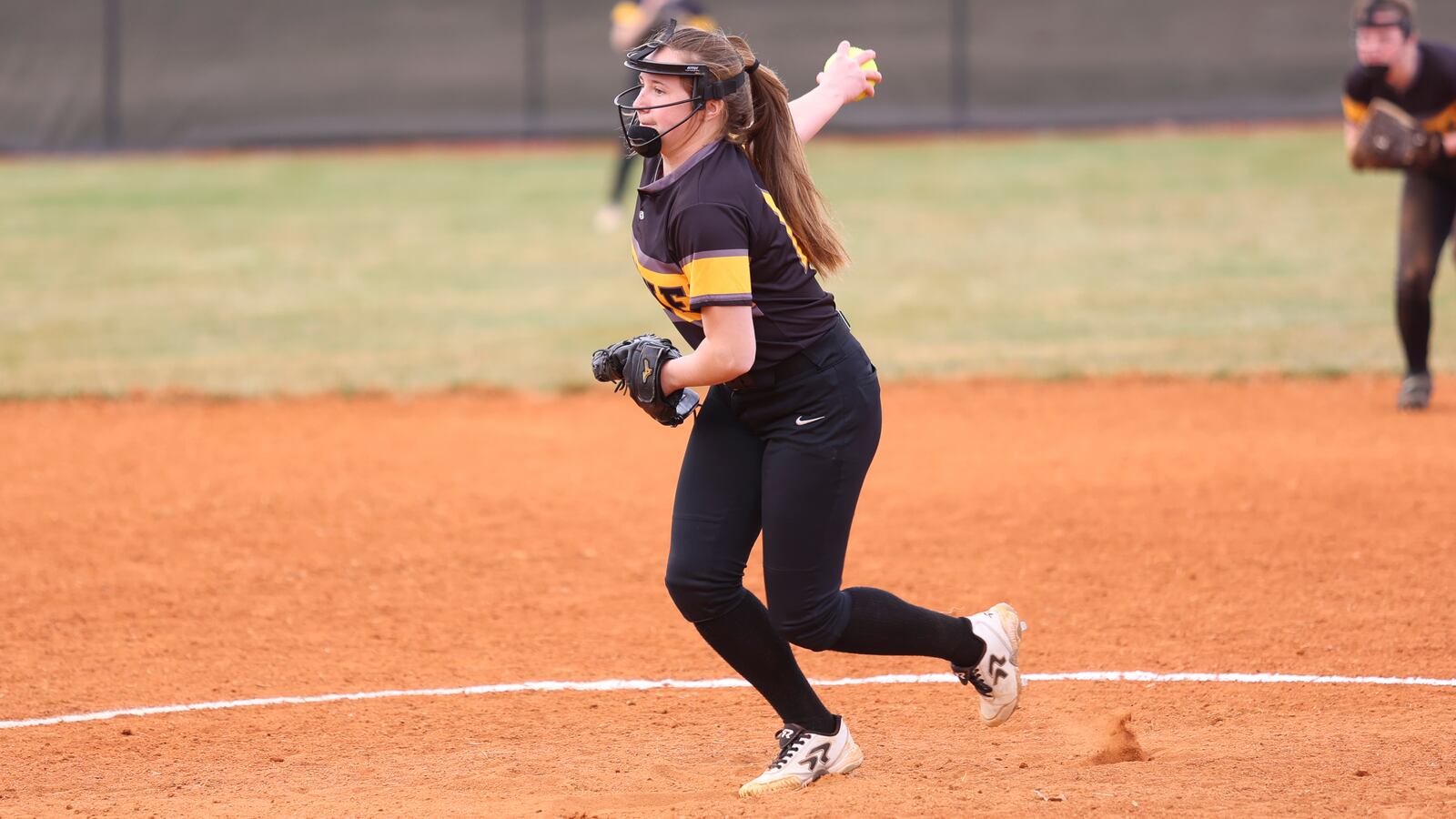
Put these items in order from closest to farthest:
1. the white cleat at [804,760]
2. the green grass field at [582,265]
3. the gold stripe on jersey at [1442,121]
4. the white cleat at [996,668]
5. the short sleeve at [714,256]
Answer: the short sleeve at [714,256] < the white cleat at [804,760] < the white cleat at [996,668] < the gold stripe on jersey at [1442,121] < the green grass field at [582,265]

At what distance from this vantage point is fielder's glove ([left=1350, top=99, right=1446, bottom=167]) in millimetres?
8766

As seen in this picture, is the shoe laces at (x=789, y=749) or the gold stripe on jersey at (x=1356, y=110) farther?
the gold stripe on jersey at (x=1356, y=110)

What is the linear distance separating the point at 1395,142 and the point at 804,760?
6.02 meters

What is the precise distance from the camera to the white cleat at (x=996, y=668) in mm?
4723

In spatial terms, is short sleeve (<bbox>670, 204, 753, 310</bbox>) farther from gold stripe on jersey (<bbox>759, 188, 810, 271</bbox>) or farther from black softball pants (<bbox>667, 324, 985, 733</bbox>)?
black softball pants (<bbox>667, 324, 985, 733</bbox>)

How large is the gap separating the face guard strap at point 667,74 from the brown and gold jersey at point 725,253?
4.2 inches

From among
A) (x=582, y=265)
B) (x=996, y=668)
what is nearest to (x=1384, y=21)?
(x=996, y=668)

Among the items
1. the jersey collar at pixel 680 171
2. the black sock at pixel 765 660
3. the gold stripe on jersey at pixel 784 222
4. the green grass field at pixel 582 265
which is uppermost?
the jersey collar at pixel 680 171

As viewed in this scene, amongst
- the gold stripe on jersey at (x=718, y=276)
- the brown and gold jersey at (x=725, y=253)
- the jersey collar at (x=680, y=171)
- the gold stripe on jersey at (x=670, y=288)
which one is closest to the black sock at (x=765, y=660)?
the brown and gold jersey at (x=725, y=253)

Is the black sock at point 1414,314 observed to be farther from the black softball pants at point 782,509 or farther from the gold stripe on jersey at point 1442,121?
the black softball pants at point 782,509

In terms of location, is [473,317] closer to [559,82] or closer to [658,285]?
[559,82]

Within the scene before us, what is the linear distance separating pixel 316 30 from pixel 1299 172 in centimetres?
1340

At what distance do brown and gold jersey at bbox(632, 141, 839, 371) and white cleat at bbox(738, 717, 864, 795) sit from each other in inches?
42.2

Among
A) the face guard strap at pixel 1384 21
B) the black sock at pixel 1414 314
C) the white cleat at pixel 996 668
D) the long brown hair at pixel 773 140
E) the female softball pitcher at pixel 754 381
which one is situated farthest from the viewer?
the black sock at pixel 1414 314
